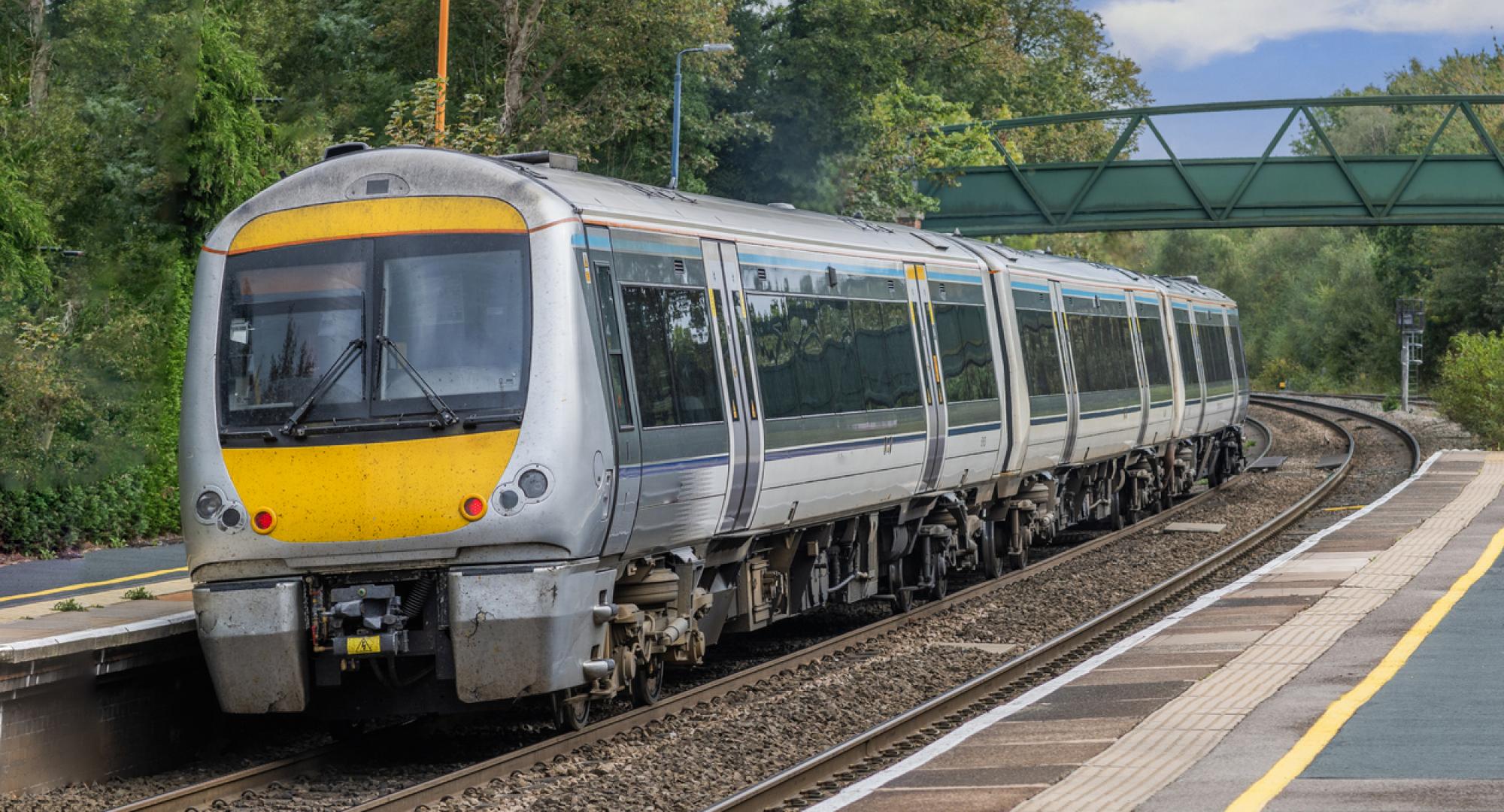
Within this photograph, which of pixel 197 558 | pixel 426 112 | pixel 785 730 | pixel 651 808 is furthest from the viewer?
pixel 426 112

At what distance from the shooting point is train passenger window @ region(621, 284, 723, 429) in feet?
34.3

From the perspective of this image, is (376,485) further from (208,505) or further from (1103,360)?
(1103,360)

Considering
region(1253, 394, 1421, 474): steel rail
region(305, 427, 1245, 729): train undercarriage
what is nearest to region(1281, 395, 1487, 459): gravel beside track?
region(1253, 394, 1421, 474): steel rail

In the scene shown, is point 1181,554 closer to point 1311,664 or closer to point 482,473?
point 1311,664

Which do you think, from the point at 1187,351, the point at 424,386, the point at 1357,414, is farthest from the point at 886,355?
the point at 1357,414

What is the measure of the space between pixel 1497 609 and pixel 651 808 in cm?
779

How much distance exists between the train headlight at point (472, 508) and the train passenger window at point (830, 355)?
3.29 meters

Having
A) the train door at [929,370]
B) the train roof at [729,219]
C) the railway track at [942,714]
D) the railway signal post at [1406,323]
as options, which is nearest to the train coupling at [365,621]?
the railway track at [942,714]

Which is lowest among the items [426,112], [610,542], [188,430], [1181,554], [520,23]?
[1181,554]

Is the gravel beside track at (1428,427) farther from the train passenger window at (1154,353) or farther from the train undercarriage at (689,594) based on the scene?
the train undercarriage at (689,594)

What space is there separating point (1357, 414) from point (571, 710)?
4255 cm

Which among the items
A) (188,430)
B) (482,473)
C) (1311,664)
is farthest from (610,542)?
(1311,664)

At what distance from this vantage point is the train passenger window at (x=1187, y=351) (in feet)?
89.8

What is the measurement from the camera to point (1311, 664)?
36.9 feet
